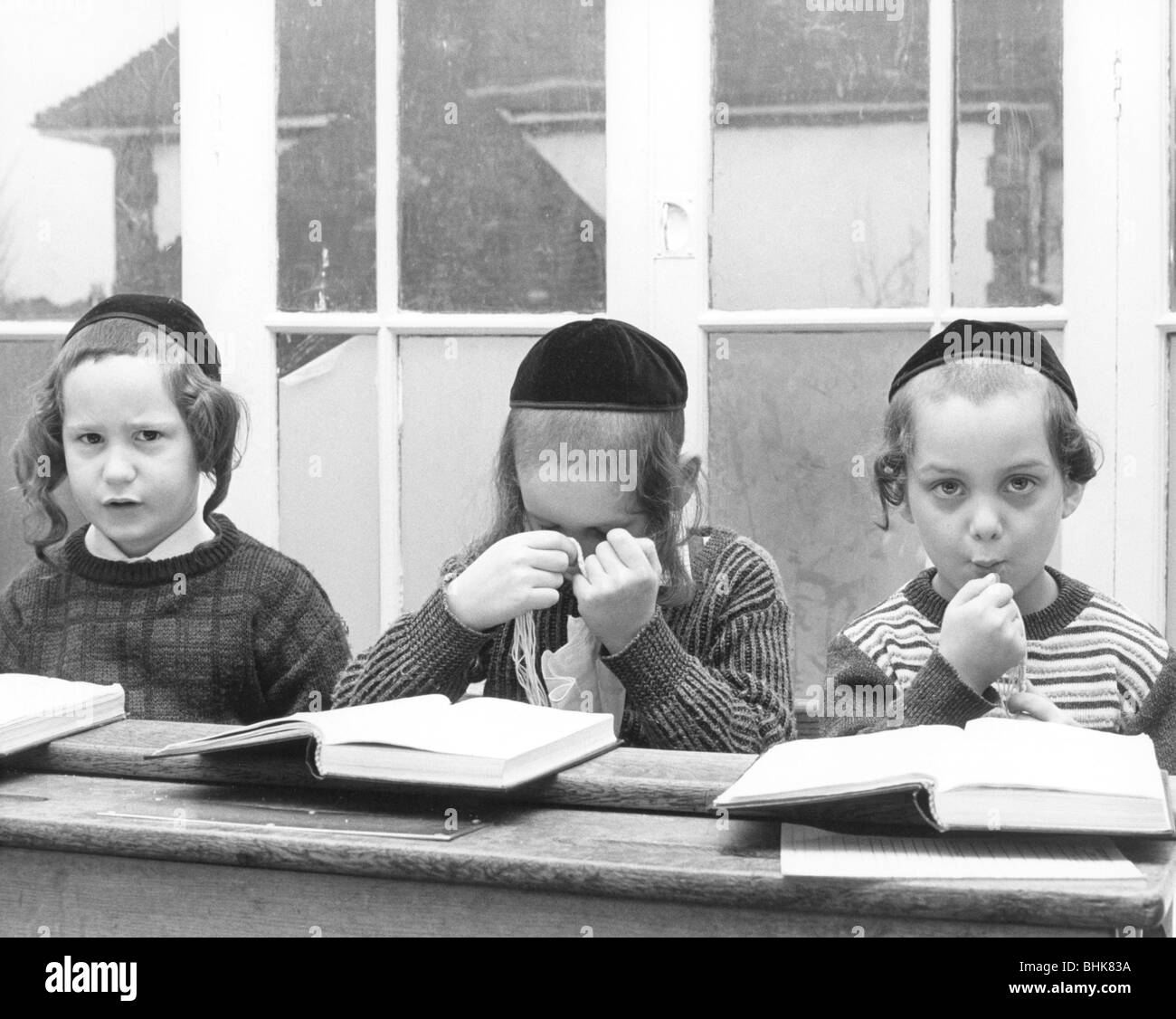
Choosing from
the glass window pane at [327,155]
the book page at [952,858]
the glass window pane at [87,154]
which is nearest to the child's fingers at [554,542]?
the book page at [952,858]

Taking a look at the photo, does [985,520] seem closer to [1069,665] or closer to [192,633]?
Answer: [1069,665]

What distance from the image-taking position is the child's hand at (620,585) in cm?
159

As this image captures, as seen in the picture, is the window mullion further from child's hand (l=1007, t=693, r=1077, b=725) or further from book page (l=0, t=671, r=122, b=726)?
book page (l=0, t=671, r=122, b=726)

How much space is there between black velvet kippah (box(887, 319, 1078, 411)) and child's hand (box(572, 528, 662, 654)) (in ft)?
1.42

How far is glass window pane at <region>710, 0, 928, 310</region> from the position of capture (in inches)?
88.9

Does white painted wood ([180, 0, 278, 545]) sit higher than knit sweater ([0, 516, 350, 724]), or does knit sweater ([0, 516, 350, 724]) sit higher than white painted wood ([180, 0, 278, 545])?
white painted wood ([180, 0, 278, 545])

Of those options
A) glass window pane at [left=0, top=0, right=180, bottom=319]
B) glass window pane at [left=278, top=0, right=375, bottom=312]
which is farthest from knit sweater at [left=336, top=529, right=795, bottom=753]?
glass window pane at [left=0, top=0, right=180, bottom=319]

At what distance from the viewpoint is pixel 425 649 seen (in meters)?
1.71

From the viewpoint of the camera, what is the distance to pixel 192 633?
191 cm

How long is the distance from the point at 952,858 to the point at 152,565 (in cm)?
129

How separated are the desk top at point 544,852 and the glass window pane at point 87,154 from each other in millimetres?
1537

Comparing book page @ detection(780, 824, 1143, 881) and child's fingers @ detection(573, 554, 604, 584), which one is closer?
book page @ detection(780, 824, 1143, 881)

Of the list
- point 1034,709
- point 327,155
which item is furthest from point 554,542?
point 327,155

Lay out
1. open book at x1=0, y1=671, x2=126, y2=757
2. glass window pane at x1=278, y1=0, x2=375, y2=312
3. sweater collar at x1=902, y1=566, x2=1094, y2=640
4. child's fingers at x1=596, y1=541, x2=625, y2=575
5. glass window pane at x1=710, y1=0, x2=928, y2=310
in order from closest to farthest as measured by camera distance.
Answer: open book at x1=0, y1=671, x2=126, y2=757, child's fingers at x1=596, y1=541, x2=625, y2=575, sweater collar at x1=902, y1=566, x2=1094, y2=640, glass window pane at x1=710, y1=0, x2=928, y2=310, glass window pane at x1=278, y1=0, x2=375, y2=312
